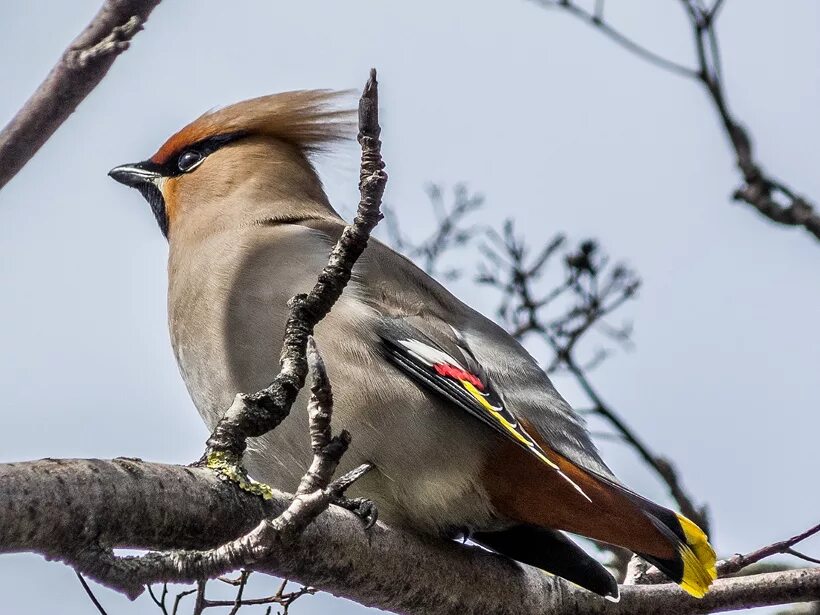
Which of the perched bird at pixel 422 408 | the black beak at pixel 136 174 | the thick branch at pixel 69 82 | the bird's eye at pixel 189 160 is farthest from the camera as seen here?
the black beak at pixel 136 174

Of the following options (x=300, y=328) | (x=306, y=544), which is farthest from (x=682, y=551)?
(x=300, y=328)

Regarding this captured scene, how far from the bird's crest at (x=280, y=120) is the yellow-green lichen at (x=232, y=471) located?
2.66 m

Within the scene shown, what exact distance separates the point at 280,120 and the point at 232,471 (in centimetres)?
274

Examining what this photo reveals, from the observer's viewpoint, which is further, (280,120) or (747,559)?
(280,120)

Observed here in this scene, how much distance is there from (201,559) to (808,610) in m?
2.23

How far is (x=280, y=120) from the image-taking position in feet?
16.3

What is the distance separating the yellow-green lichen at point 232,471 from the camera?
2.45 metres

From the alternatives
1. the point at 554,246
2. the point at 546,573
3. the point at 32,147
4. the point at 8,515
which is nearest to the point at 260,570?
the point at 8,515

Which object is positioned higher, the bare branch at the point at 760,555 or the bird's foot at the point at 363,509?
the bare branch at the point at 760,555

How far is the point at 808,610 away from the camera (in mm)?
3779

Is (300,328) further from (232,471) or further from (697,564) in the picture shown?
(697,564)

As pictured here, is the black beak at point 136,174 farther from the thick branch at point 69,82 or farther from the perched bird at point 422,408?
the thick branch at point 69,82

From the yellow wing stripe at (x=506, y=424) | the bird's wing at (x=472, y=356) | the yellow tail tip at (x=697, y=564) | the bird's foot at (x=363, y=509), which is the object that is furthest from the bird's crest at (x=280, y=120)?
the bird's foot at (x=363, y=509)

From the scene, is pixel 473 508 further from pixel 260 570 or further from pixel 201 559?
pixel 201 559
